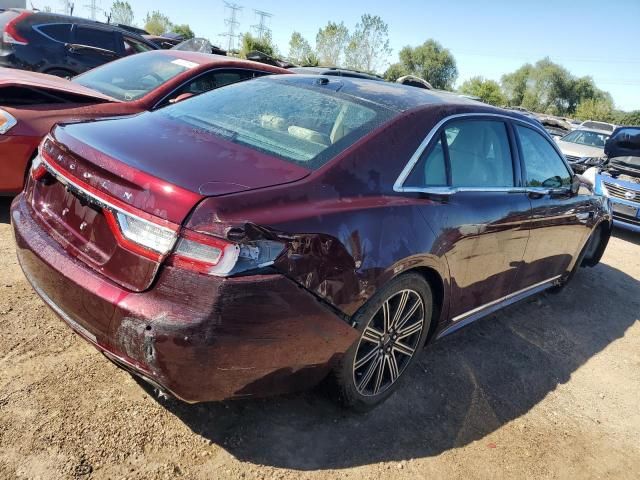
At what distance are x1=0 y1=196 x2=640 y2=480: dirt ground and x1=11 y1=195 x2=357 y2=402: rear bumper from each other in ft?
1.30

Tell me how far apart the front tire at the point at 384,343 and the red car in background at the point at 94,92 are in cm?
245

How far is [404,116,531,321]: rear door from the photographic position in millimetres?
2844

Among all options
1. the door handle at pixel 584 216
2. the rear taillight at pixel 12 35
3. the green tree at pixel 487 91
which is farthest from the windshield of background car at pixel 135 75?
the green tree at pixel 487 91

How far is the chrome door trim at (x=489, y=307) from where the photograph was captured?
3.32 meters

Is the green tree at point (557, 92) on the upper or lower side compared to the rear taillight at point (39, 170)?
upper

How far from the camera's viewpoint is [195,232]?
1.90 metres

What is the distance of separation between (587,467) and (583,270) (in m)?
4.02

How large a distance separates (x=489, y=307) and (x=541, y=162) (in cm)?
125

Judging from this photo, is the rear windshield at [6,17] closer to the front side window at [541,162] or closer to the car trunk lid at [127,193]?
the car trunk lid at [127,193]

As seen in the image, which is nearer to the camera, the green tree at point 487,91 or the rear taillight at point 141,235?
the rear taillight at point 141,235

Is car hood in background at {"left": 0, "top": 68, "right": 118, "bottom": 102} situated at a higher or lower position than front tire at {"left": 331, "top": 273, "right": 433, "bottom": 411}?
higher

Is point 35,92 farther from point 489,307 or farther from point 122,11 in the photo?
point 122,11

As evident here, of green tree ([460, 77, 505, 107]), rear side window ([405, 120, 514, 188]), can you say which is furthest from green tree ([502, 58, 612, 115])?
rear side window ([405, 120, 514, 188])

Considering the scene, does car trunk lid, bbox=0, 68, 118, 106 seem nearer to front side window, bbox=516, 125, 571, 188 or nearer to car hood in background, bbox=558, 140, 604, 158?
front side window, bbox=516, 125, 571, 188
